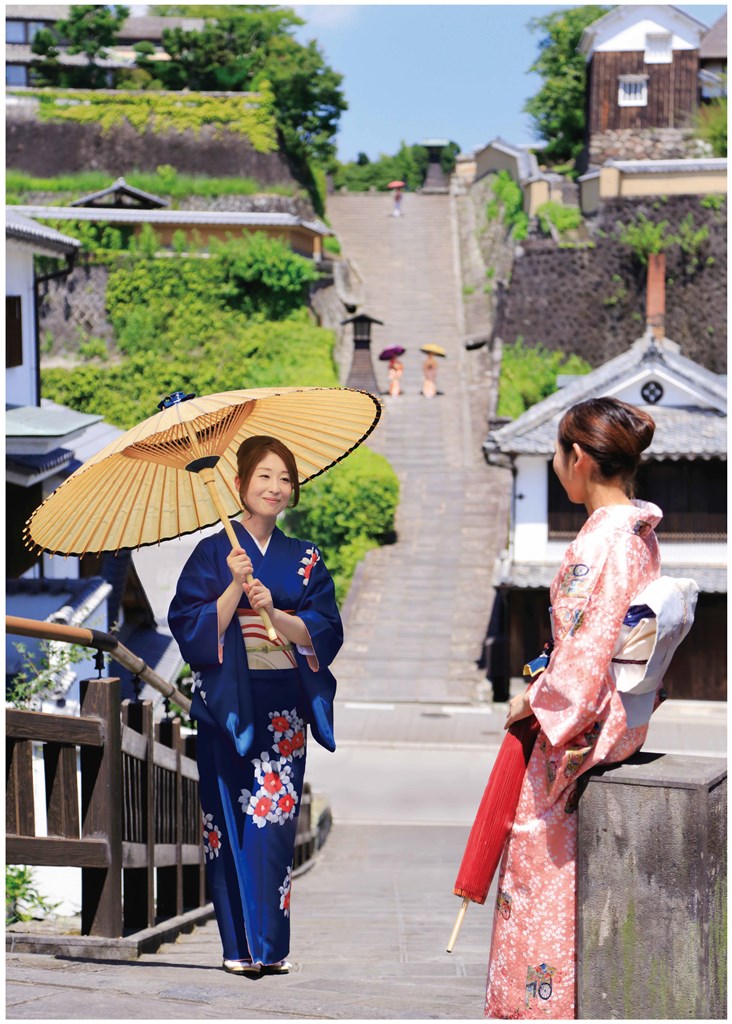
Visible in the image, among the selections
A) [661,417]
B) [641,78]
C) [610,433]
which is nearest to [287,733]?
[610,433]

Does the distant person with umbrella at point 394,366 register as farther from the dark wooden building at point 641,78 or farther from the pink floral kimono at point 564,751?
the pink floral kimono at point 564,751

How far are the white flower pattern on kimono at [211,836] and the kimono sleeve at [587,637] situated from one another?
1.62 metres

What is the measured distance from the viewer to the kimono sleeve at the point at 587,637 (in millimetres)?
4094

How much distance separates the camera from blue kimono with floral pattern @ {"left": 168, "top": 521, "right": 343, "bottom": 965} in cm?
510

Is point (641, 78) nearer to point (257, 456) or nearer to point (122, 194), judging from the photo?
point (122, 194)

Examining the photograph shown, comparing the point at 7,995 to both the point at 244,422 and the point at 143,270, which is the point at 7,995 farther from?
the point at 143,270

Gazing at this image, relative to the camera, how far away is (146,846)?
21.1 feet

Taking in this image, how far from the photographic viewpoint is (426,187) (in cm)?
5359

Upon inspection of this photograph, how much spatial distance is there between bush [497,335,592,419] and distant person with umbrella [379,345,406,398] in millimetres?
2974

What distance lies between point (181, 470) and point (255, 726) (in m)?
1.12

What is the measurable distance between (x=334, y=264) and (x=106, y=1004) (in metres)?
38.8

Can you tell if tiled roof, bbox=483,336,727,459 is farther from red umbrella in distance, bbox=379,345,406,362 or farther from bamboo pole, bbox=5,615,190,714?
bamboo pole, bbox=5,615,190,714

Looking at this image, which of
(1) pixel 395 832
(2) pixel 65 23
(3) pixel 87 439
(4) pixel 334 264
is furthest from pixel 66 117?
(1) pixel 395 832

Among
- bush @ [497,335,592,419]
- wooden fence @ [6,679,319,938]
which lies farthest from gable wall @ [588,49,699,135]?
wooden fence @ [6,679,319,938]
